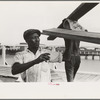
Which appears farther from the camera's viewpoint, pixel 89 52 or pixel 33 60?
pixel 89 52

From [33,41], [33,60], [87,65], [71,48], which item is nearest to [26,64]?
[33,60]

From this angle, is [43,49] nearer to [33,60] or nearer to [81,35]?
[33,60]

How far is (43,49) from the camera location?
4.41 feet

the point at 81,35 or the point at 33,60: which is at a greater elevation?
the point at 81,35

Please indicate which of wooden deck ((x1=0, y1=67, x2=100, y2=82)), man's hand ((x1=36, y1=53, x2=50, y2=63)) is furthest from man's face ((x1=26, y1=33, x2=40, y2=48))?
wooden deck ((x1=0, y1=67, x2=100, y2=82))

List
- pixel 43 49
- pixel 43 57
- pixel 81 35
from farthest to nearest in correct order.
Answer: pixel 43 49 < pixel 43 57 < pixel 81 35

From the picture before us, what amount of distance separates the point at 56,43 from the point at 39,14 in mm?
352

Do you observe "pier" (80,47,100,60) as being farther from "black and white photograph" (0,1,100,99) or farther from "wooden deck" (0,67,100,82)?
"wooden deck" (0,67,100,82)

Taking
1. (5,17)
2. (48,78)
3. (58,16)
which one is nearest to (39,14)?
(58,16)

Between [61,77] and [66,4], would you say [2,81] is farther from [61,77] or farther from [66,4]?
[66,4]

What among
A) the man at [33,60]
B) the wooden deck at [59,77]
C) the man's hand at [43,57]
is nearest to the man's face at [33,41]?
the man at [33,60]

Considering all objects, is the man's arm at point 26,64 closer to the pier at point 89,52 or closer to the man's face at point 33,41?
the man's face at point 33,41

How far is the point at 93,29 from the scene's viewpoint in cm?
156

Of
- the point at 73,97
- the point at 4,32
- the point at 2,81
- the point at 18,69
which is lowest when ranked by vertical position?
the point at 73,97
